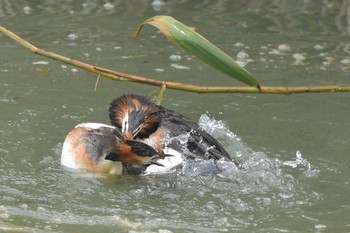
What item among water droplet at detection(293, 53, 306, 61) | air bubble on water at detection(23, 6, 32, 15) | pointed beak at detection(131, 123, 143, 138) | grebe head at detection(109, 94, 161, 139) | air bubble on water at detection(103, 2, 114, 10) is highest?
air bubble on water at detection(103, 2, 114, 10)

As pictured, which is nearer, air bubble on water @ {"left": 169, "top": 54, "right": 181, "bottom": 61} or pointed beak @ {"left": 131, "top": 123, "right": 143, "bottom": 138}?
pointed beak @ {"left": 131, "top": 123, "right": 143, "bottom": 138}

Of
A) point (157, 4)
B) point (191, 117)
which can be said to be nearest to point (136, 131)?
point (191, 117)

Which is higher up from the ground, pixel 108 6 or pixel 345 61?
pixel 108 6

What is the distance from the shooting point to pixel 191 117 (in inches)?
283

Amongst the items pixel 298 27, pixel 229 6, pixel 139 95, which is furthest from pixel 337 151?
pixel 229 6

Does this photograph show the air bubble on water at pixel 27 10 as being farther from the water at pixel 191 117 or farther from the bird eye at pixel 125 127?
the bird eye at pixel 125 127

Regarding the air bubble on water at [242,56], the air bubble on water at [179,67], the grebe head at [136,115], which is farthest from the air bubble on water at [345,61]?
the grebe head at [136,115]

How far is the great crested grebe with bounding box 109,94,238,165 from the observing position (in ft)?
19.1

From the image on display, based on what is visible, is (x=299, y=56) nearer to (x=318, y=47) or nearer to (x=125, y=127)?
(x=318, y=47)

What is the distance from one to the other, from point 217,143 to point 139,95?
73cm

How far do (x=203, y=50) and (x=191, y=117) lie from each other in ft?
15.6

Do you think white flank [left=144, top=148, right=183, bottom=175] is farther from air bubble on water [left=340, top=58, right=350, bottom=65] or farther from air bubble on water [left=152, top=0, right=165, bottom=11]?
air bubble on water [left=152, top=0, right=165, bottom=11]

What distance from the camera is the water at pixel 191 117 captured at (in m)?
5.05

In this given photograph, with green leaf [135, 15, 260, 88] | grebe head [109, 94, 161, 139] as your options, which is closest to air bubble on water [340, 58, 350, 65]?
grebe head [109, 94, 161, 139]
